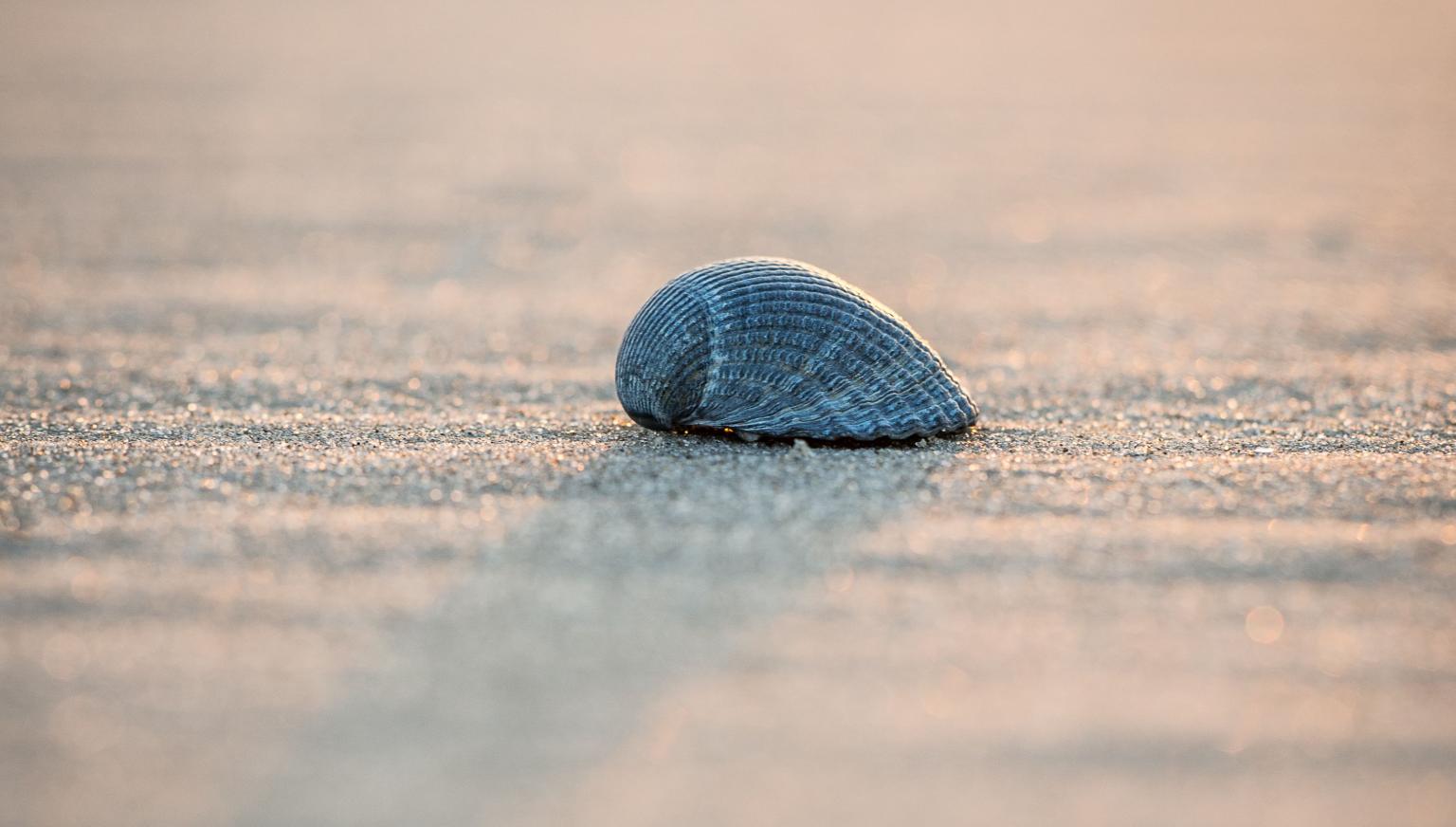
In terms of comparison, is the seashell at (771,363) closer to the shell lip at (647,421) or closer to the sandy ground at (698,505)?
the shell lip at (647,421)

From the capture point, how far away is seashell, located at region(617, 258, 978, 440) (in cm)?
379

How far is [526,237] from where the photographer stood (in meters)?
7.00

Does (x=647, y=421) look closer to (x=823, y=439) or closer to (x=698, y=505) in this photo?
(x=823, y=439)

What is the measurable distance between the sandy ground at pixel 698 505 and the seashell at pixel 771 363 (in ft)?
0.41

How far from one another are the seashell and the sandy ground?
0.41 feet

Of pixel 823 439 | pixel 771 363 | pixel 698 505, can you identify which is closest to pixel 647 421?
pixel 771 363

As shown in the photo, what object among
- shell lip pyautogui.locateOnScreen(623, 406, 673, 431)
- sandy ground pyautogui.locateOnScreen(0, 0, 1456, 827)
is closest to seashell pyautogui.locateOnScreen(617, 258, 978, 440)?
shell lip pyautogui.locateOnScreen(623, 406, 673, 431)

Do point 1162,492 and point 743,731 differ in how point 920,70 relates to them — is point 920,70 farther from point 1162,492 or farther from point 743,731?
point 743,731

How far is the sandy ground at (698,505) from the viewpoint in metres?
2.36

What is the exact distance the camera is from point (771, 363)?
3.80 m

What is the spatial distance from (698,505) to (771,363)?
61 cm

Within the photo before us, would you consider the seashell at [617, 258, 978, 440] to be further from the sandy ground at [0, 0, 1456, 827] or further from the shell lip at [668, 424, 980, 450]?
the sandy ground at [0, 0, 1456, 827]

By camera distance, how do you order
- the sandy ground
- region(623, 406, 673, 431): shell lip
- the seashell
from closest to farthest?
the sandy ground, the seashell, region(623, 406, 673, 431): shell lip

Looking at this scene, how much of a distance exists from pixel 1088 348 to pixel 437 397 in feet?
8.43
